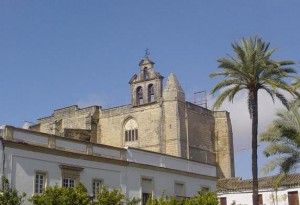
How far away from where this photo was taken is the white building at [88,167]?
24.1 m

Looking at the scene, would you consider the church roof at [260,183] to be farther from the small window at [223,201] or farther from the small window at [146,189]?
the small window at [146,189]

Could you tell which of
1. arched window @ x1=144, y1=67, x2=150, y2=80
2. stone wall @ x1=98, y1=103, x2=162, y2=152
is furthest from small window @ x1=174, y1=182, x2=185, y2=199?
arched window @ x1=144, y1=67, x2=150, y2=80

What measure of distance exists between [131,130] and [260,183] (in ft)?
55.8

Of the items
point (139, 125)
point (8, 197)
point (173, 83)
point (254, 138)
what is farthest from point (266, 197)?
point (8, 197)

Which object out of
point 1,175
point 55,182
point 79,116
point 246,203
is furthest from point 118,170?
point 79,116

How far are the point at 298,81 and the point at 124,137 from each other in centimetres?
3527

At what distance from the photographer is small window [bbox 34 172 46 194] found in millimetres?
24938

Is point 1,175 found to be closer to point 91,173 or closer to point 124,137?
point 91,173

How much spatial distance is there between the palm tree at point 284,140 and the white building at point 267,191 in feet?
46.6

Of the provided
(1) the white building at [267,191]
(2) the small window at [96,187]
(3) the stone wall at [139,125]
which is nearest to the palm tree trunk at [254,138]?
(2) the small window at [96,187]

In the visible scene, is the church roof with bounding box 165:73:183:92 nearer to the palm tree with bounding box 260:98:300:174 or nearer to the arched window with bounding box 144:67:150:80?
the arched window with bounding box 144:67:150:80

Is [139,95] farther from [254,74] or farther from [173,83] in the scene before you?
[254,74]

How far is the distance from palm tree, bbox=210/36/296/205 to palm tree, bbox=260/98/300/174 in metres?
1.23

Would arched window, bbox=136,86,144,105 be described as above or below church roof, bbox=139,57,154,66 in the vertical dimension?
below
